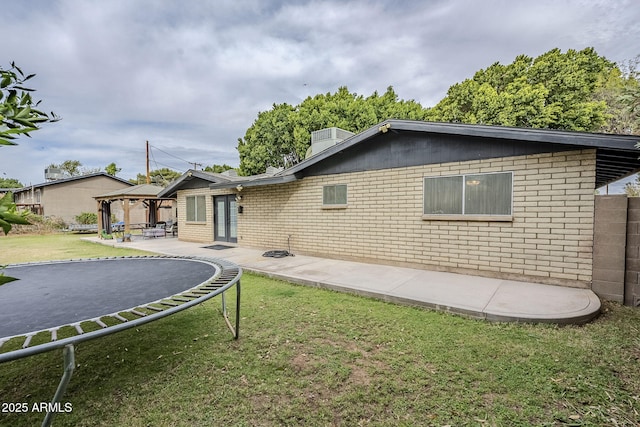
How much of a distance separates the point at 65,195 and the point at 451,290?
1177 inches

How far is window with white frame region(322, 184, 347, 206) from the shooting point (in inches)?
337

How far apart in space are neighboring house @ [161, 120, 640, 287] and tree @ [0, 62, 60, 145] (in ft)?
21.7

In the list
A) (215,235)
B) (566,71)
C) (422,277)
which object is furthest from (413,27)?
(566,71)

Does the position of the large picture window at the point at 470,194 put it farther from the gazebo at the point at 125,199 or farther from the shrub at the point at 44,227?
the shrub at the point at 44,227

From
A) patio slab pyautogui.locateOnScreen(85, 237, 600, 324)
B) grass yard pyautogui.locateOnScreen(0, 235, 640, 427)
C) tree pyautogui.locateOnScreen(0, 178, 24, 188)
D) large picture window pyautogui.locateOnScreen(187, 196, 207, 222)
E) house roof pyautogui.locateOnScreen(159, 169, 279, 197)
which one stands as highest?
tree pyautogui.locateOnScreen(0, 178, 24, 188)

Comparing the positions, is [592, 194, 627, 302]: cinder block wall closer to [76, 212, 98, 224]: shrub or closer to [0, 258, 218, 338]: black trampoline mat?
[0, 258, 218, 338]: black trampoline mat

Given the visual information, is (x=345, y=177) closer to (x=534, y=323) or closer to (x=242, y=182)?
(x=242, y=182)

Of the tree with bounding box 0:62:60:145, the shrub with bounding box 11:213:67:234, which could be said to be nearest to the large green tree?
the shrub with bounding box 11:213:67:234

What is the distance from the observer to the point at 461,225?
21.4 ft

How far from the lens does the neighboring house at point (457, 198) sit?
5.34 metres

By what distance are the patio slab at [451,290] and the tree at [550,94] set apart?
18872 mm

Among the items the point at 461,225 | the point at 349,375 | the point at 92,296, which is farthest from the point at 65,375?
the point at 461,225

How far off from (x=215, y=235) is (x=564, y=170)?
12.3 metres

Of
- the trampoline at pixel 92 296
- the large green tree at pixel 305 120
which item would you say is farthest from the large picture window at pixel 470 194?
the large green tree at pixel 305 120
